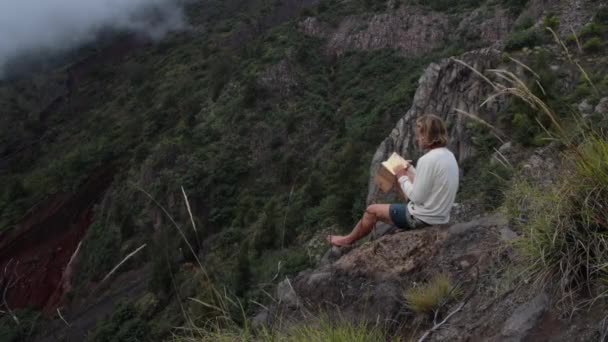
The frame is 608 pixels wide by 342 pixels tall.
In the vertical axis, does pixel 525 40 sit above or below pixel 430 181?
below

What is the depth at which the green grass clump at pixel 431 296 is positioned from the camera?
2635 mm

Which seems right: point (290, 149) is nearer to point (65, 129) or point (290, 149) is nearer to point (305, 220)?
point (305, 220)

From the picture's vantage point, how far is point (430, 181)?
363 cm

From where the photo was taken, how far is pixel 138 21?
67.2m

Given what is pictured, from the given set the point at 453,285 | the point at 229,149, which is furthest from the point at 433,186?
the point at 229,149

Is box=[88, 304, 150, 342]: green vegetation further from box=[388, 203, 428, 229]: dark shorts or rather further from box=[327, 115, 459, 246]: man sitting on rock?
box=[327, 115, 459, 246]: man sitting on rock

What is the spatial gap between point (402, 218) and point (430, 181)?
471 millimetres

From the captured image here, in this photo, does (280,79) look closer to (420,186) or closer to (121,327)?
(121,327)

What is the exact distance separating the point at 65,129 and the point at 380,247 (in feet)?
166

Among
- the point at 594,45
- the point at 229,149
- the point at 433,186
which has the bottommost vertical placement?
the point at 229,149

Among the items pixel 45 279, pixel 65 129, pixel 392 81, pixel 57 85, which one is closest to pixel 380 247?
pixel 392 81

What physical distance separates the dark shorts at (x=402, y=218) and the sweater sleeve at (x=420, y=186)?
7.5 inches

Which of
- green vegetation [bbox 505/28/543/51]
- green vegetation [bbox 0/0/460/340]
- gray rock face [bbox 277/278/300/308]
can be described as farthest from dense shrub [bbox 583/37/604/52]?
gray rock face [bbox 277/278/300/308]

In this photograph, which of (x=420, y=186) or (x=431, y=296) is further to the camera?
(x=420, y=186)
